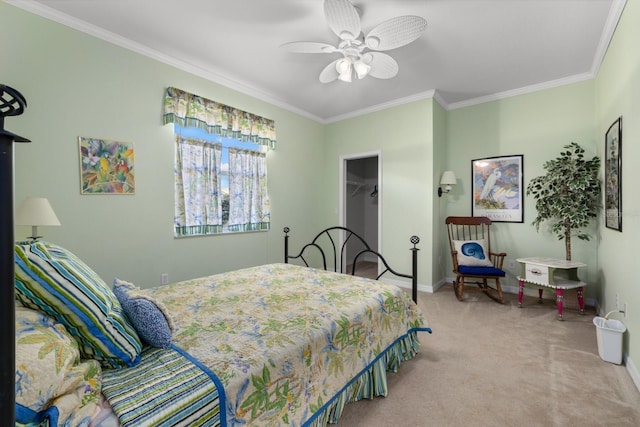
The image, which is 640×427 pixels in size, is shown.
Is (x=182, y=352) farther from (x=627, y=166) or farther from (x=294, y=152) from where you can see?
(x=294, y=152)

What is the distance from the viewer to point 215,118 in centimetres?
346

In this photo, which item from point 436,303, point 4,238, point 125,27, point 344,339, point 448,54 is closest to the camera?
point 4,238

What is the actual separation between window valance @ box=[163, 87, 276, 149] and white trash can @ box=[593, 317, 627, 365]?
3.91 meters

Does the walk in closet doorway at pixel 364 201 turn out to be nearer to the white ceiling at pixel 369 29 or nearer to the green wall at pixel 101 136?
the white ceiling at pixel 369 29

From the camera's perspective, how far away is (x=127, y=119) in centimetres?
279

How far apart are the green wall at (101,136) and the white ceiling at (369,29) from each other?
18 centimetres

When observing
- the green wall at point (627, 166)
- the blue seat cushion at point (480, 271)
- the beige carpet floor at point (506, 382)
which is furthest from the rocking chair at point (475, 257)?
the green wall at point (627, 166)

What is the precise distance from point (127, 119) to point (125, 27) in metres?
0.79

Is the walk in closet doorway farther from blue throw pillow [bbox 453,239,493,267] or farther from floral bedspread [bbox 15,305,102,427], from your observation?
floral bedspread [bbox 15,305,102,427]

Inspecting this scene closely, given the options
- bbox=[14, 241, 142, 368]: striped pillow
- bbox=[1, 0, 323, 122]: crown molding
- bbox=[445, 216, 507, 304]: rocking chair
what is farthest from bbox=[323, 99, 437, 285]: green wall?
bbox=[14, 241, 142, 368]: striped pillow

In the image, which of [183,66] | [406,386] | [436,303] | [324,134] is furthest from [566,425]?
[324,134]

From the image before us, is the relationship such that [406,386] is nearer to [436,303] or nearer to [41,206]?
[436,303]

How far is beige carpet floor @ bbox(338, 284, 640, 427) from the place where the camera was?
1.62 metres

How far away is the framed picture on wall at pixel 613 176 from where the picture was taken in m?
2.32
